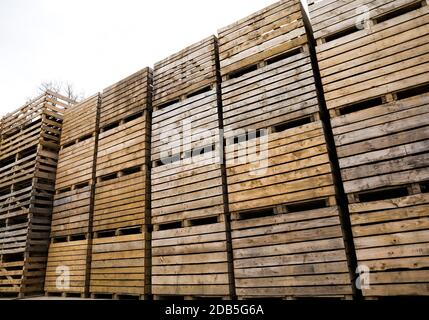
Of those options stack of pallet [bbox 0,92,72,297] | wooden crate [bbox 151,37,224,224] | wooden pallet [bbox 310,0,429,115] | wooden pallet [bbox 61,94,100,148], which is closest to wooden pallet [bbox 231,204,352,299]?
wooden crate [bbox 151,37,224,224]

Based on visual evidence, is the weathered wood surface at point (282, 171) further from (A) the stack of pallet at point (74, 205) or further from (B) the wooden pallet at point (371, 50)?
(A) the stack of pallet at point (74, 205)

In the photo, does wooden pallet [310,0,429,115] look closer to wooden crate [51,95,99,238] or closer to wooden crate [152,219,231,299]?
wooden crate [152,219,231,299]

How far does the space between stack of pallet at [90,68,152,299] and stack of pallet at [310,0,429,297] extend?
391 centimetres

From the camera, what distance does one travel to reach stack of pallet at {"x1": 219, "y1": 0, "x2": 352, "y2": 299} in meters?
4.34

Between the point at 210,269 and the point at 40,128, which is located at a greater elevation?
the point at 40,128

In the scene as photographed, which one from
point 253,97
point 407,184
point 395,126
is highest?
point 253,97

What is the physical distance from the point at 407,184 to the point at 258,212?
236cm

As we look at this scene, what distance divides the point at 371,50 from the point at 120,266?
592cm

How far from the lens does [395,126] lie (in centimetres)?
418

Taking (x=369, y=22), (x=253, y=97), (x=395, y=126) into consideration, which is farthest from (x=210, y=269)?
(x=369, y=22)

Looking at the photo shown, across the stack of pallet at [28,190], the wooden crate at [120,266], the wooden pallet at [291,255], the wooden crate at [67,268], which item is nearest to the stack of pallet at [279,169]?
the wooden pallet at [291,255]

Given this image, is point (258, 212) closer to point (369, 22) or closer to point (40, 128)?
point (369, 22)

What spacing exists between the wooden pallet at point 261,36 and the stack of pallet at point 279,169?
0.07ft

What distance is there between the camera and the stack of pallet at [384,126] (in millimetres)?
3793
